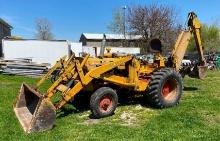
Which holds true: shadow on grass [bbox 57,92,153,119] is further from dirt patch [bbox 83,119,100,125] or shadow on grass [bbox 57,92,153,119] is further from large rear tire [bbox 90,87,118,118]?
large rear tire [bbox 90,87,118,118]

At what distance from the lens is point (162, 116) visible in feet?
35.0

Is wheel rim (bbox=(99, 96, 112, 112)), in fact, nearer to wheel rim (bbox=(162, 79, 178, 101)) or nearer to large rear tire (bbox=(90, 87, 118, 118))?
large rear tire (bbox=(90, 87, 118, 118))

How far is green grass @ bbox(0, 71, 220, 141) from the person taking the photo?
29.1ft

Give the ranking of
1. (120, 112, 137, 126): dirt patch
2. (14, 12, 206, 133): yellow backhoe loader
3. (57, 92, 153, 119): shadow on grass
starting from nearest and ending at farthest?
1. (14, 12, 206, 133): yellow backhoe loader
2. (120, 112, 137, 126): dirt patch
3. (57, 92, 153, 119): shadow on grass

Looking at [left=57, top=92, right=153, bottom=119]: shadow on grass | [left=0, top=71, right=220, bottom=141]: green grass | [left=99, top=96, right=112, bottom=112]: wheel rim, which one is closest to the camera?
[left=0, top=71, right=220, bottom=141]: green grass

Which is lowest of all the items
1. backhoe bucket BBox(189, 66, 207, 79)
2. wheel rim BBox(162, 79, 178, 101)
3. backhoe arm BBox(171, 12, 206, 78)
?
wheel rim BBox(162, 79, 178, 101)

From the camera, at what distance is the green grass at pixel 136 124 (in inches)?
350

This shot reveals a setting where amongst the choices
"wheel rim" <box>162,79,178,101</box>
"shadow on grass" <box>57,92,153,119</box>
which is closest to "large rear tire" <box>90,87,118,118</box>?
"shadow on grass" <box>57,92,153,119</box>

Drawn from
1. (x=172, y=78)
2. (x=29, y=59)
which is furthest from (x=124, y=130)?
(x=29, y=59)

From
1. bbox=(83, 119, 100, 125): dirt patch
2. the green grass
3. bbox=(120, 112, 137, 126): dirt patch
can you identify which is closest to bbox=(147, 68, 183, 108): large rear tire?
the green grass

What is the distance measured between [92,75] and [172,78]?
277cm

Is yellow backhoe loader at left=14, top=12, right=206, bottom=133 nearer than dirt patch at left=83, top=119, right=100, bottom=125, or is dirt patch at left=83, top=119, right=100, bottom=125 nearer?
yellow backhoe loader at left=14, top=12, right=206, bottom=133

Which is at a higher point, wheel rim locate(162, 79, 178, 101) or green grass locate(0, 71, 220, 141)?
→ wheel rim locate(162, 79, 178, 101)

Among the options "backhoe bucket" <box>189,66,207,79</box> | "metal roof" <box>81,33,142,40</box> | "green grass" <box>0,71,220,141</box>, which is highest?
"metal roof" <box>81,33,142,40</box>
